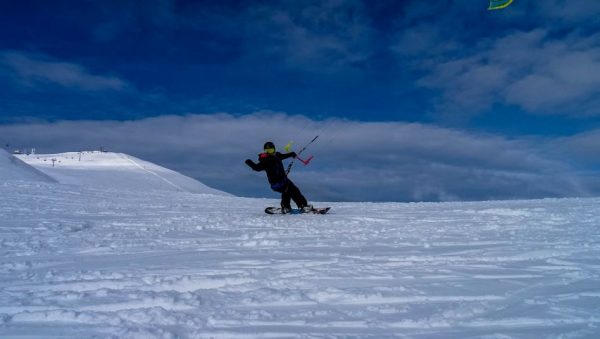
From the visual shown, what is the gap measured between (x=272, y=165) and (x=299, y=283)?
324 inches

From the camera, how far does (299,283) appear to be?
167 inches

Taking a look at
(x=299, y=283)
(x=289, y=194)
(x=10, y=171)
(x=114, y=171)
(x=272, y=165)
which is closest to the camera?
(x=299, y=283)

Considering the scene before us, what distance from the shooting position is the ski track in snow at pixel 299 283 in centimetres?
313

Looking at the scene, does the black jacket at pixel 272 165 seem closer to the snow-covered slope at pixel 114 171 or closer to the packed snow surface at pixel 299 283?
the packed snow surface at pixel 299 283

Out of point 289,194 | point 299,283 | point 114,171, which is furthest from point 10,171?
point 114,171

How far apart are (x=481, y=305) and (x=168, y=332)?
→ 2408 mm

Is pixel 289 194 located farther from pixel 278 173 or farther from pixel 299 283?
pixel 299 283

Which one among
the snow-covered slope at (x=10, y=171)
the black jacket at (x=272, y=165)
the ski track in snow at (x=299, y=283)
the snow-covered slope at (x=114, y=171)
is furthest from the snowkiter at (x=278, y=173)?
the snow-covered slope at (x=114, y=171)

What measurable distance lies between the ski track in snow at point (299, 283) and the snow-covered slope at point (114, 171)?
5112cm

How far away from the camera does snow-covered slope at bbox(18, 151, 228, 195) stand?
59281mm

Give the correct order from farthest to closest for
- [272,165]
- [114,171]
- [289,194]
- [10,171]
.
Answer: [114,171] → [10,171] → [289,194] → [272,165]

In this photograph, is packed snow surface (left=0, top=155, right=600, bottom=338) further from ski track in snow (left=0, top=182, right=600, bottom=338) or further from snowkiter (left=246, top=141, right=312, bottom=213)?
snowkiter (left=246, top=141, right=312, bottom=213)

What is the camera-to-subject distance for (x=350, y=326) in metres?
3.17

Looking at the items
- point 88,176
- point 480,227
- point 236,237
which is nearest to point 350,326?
point 236,237
